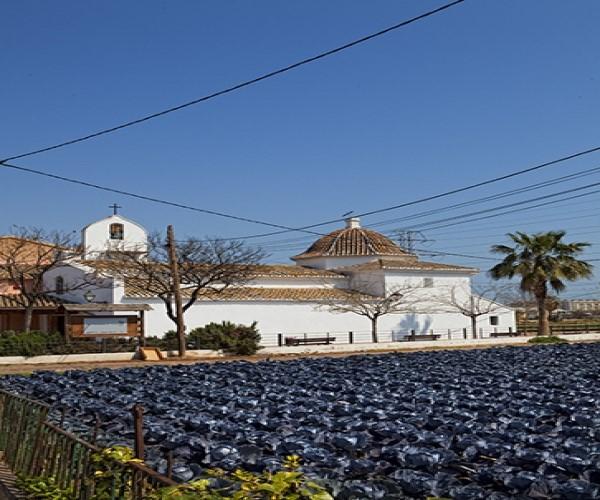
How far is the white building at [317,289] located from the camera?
4059cm

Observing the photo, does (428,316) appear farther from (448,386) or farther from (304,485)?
(304,485)

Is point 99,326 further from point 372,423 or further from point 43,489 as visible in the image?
point 43,489

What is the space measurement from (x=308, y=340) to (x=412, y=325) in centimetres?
967

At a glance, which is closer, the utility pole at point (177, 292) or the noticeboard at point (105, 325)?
the utility pole at point (177, 292)

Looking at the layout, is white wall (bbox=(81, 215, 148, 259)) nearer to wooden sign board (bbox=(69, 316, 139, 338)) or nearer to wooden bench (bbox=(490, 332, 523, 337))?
wooden sign board (bbox=(69, 316, 139, 338))

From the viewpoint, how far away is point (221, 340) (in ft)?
111

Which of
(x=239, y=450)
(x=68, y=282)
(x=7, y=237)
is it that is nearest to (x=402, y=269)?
(x=68, y=282)

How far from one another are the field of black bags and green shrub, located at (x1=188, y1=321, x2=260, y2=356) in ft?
44.7

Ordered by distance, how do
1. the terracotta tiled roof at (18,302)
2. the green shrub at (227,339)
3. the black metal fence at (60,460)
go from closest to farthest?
the black metal fence at (60,460) < the green shrub at (227,339) < the terracotta tiled roof at (18,302)

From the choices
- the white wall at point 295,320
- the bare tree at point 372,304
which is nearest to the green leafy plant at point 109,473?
the white wall at point 295,320

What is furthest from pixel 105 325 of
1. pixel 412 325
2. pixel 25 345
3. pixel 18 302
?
pixel 412 325

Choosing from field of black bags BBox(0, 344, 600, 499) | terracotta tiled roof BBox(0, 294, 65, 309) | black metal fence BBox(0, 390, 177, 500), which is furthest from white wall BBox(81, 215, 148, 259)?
black metal fence BBox(0, 390, 177, 500)

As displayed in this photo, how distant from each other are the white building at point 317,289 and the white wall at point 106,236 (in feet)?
0.19

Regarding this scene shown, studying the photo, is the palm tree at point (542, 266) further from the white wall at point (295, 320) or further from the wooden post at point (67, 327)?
the wooden post at point (67, 327)
